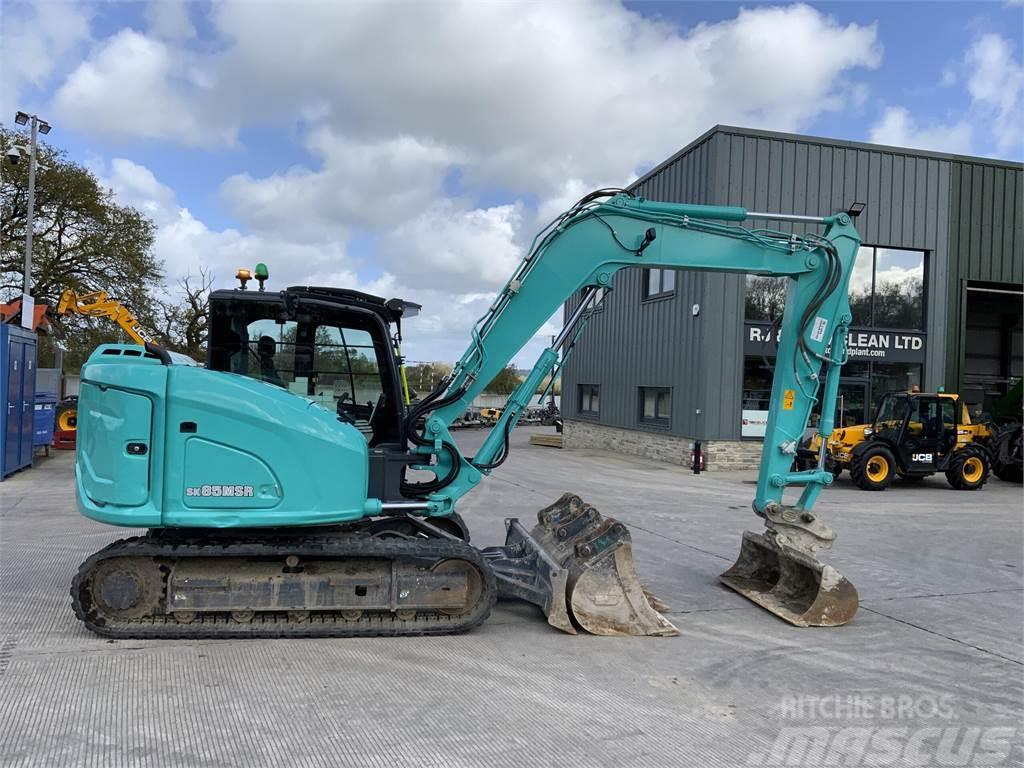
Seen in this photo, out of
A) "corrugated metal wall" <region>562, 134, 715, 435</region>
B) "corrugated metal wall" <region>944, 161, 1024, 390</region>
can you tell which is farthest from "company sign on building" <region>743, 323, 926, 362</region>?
"corrugated metal wall" <region>562, 134, 715, 435</region>

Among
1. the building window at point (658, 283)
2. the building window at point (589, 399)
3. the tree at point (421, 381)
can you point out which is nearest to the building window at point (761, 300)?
the building window at point (658, 283)

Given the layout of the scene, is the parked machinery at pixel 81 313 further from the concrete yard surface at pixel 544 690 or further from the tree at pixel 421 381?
the concrete yard surface at pixel 544 690

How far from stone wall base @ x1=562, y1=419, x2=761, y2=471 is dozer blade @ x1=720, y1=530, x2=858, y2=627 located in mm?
11669

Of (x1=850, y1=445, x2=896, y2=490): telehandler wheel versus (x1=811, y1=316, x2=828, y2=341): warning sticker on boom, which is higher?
(x1=811, y1=316, x2=828, y2=341): warning sticker on boom

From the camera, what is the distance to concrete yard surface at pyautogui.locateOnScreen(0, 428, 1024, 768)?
3.77 meters

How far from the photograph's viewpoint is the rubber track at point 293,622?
5.14 meters

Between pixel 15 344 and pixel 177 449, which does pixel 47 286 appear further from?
pixel 177 449

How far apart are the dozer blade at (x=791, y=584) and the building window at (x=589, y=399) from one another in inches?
724

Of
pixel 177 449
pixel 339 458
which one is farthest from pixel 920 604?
pixel 177 449

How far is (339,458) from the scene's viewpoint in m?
5.34

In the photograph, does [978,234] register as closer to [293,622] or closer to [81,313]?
[293,622]

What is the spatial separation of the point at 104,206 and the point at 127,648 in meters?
27.1

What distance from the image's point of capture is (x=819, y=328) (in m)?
6.78

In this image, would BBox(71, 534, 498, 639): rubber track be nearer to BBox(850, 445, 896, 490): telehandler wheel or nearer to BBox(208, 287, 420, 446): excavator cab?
BBox(208, 287, 420, 446): excavator cab
